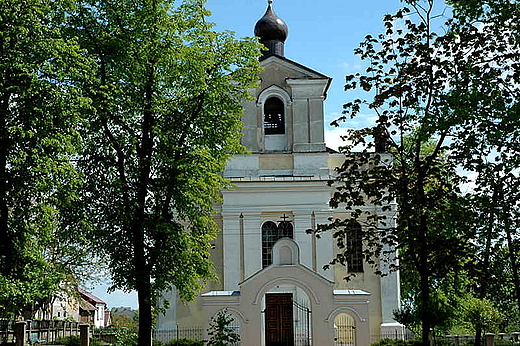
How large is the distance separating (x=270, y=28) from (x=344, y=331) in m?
13.6

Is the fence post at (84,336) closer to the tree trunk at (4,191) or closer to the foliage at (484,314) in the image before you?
the tree trunk at (4,191)

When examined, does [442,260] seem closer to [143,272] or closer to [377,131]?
[377,131]

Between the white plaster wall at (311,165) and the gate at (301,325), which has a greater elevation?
the white plaster wall at (311,165)

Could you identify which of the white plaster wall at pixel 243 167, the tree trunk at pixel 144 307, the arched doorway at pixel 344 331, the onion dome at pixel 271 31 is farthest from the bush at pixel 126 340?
the onion dome at pixel 271 31

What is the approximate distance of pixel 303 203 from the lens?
26.9 meters

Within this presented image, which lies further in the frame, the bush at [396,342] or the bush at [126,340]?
the bush at [396,342]

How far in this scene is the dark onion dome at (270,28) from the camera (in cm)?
2994

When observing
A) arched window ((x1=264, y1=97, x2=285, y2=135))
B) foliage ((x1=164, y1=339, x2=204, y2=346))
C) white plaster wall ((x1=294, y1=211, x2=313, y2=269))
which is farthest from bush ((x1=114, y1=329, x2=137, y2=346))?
arched window ((x1=264, y1=97, x2=285, y2=135))

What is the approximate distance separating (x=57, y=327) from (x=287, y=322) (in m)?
13.8

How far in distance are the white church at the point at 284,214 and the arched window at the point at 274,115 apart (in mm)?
42

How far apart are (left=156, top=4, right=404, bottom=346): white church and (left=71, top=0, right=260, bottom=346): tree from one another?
21.9 ft

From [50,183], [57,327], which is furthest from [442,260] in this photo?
[57,327]

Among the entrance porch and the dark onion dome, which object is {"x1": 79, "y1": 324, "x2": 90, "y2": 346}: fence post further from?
the dark onion dome

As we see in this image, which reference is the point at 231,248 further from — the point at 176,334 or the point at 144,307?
the point at 144,307
